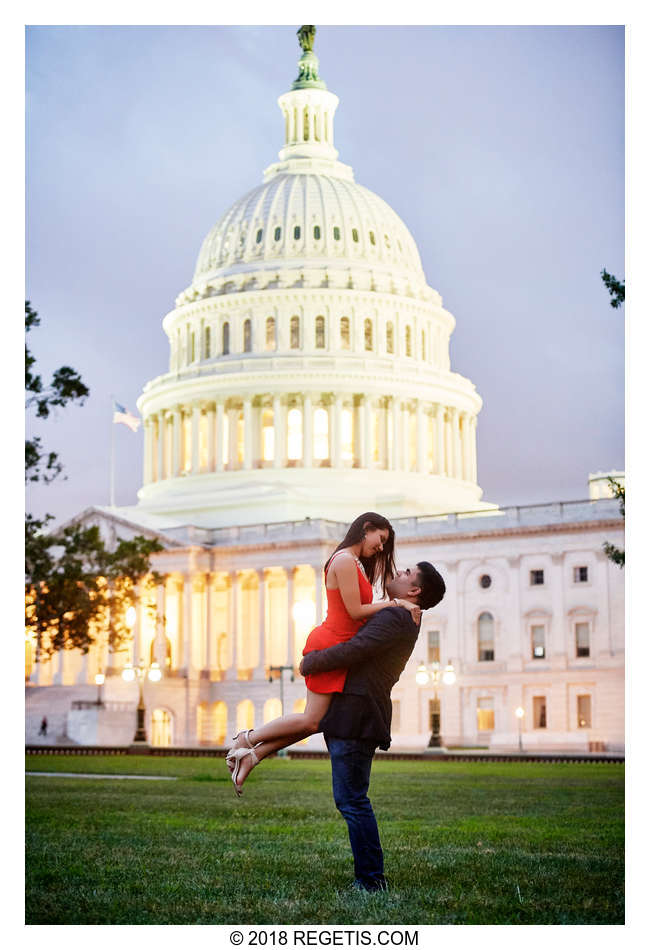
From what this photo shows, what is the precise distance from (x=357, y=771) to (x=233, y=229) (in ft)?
332

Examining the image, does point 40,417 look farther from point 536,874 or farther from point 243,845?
point 536,874

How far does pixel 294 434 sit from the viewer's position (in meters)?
104

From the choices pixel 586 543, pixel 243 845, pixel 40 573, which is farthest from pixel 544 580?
pixel 243 845

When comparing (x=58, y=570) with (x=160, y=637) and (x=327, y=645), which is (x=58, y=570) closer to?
(x=327, y=645)

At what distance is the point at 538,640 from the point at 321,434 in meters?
24.8

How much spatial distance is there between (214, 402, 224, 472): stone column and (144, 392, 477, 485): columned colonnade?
14 mm

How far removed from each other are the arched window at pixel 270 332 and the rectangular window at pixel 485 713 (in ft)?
108

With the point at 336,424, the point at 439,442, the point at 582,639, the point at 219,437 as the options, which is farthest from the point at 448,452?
the point at 582,639

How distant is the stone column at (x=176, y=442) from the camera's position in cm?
10606

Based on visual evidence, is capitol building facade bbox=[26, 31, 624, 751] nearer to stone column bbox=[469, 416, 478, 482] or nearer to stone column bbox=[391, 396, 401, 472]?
stone column bbox=[391, 396, 401, 472]

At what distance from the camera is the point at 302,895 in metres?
12.2

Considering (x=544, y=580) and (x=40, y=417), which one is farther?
(x=544, y=580)

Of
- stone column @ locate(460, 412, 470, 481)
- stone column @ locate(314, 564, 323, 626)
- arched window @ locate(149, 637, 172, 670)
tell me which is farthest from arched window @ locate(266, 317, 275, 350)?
arched window @ locate(149, 637, 172, 670)
